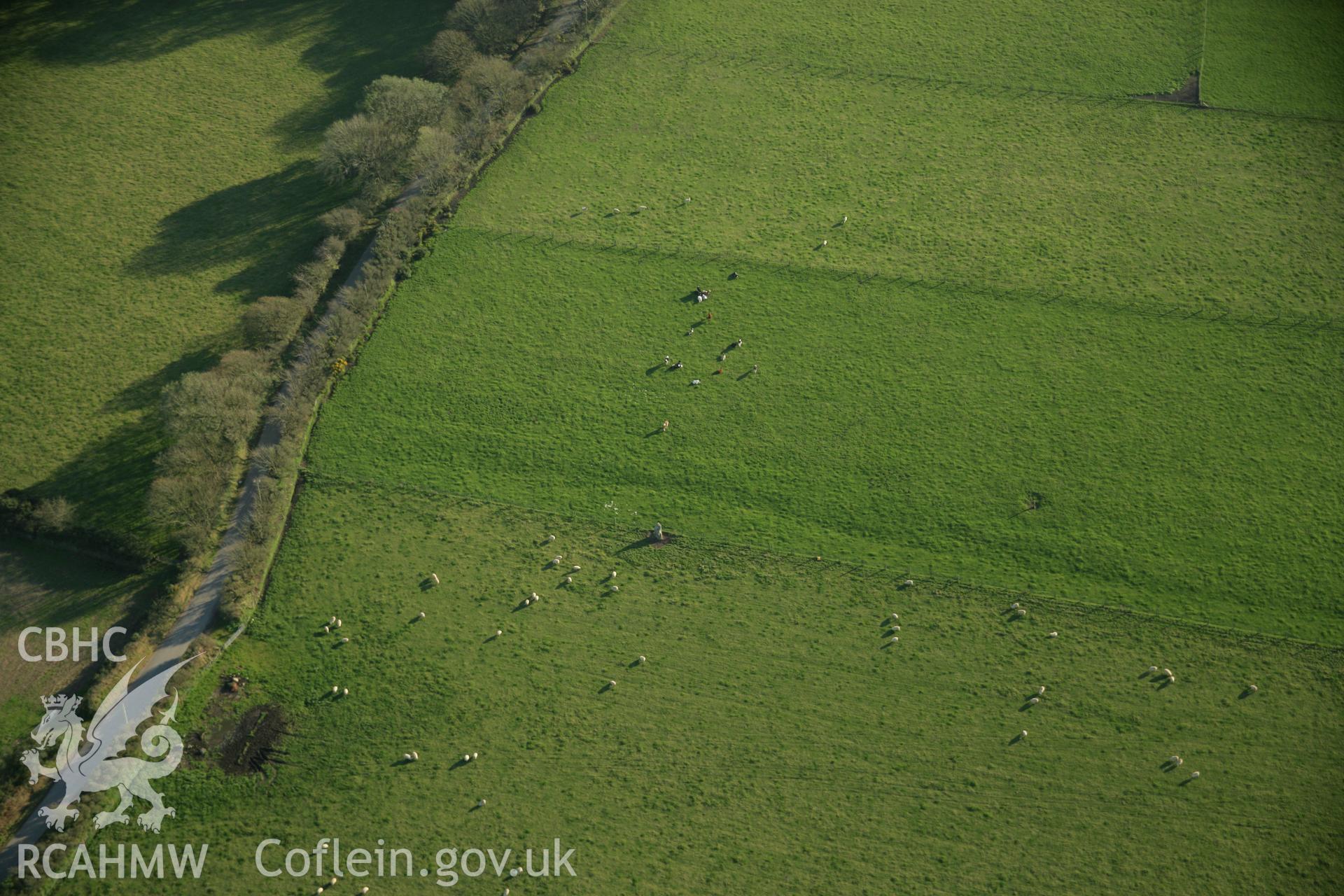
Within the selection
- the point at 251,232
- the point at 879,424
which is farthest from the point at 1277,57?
the point at 251,232

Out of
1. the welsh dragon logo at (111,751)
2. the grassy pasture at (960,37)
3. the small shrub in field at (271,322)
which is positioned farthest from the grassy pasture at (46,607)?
the grassy pasture at (960,37)

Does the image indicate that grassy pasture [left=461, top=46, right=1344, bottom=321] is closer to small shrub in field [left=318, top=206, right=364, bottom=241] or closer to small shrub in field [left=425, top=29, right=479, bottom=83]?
small shrub in field [left=318, top=206, right=364, bottom=241]

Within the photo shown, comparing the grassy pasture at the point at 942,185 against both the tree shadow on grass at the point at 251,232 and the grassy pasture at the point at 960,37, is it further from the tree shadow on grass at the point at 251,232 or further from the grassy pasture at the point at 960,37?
the tree shadow on grass at the point at 251,232

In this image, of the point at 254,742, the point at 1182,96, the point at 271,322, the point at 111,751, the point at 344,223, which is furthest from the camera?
the point at 1182,96

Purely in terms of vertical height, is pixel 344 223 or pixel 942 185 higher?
pixel 344 223

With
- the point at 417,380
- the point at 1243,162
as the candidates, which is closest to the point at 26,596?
the point at 417,380

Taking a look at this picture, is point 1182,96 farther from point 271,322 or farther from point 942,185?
point 271,322

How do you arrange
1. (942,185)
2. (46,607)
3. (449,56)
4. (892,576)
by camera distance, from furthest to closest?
(449,56), (942,185), (892,576), (46,607)
